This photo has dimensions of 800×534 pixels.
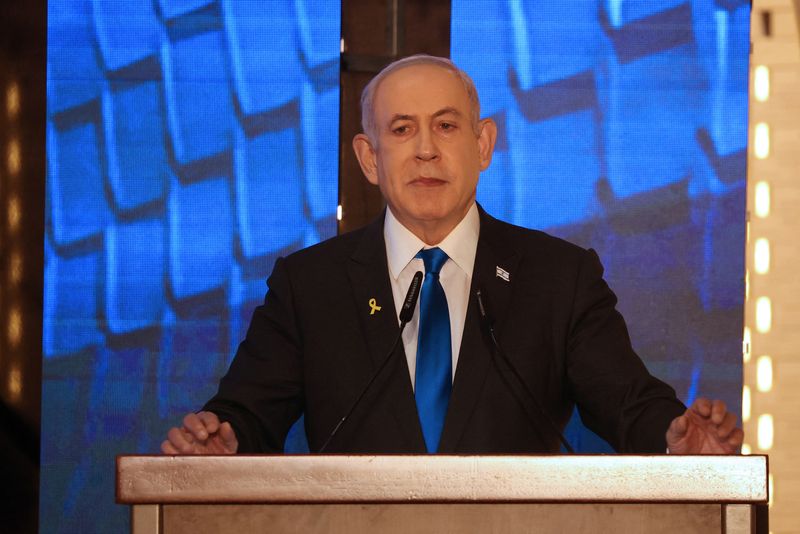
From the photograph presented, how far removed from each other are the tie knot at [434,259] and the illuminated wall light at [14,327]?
1303 mm

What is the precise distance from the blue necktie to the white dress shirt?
3 centimetres

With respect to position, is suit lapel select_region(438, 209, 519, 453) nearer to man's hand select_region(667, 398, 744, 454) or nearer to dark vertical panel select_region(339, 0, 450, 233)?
man's hand select_region(667, 398, 744, 454)

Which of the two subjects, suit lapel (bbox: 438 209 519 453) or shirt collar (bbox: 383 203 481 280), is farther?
shirt collar (bbox: 383 203 481 280)

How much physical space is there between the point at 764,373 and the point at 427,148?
127 centimetres

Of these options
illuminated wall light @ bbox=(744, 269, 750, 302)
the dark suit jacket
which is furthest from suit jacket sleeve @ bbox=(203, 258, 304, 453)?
illuminated wall light @ bbox=(744, 269, 750, 302)

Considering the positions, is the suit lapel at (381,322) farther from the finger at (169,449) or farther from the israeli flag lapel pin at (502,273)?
the finger at (169,449)

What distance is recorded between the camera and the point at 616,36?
117 inches

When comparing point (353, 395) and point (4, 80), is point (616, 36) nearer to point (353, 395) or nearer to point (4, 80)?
point (353, 395)

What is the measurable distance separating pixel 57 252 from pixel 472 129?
1.26 meters

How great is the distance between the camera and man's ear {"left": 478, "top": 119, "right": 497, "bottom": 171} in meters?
2.44

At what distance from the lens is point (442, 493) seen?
1255 millimetres

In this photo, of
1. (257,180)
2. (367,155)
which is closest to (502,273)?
(367,155)

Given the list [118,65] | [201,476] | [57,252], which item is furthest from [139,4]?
[201,476]

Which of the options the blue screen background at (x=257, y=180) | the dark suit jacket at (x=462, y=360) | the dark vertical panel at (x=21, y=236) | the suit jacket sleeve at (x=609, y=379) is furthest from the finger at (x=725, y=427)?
the dark vertical panel at (x=21, y=236)
